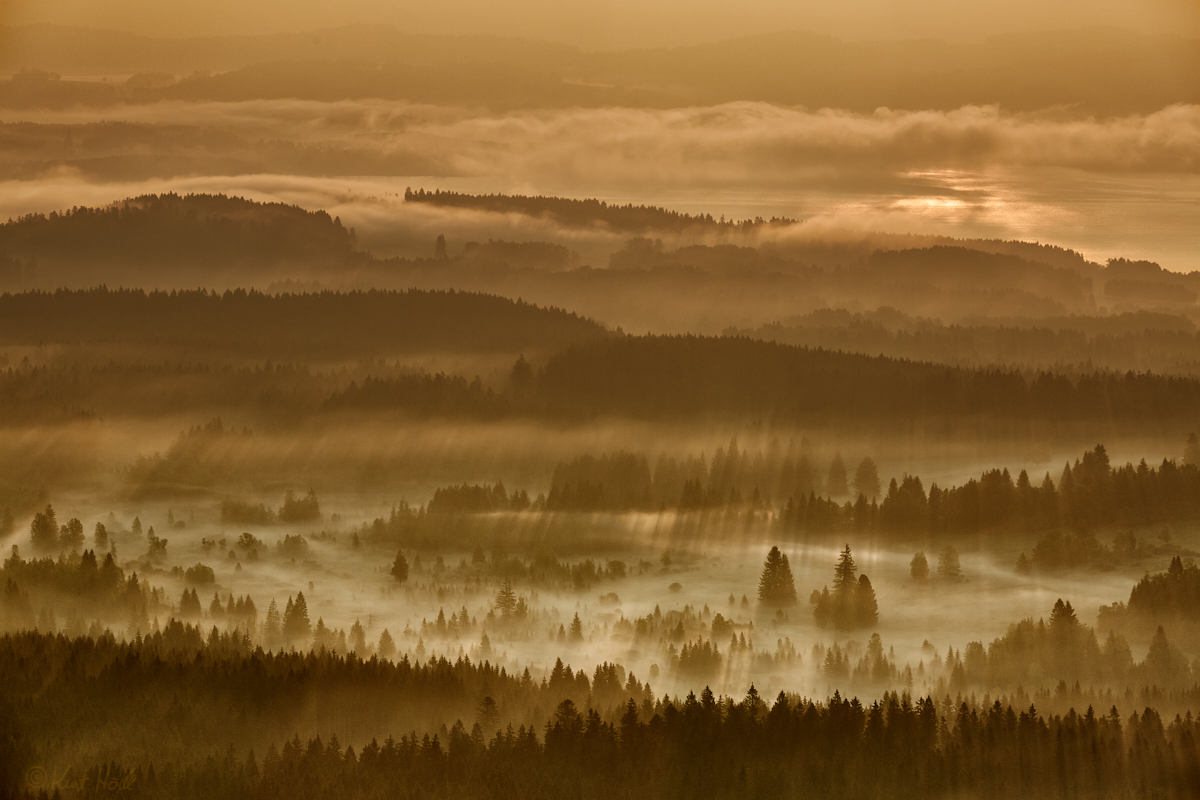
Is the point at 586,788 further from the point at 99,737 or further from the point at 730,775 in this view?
the point at 99,737

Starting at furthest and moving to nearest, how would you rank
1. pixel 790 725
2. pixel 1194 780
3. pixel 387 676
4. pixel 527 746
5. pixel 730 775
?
1. pixel 387 676
2. pixel 790 725
3. pixel 527 746
4. pixel 730 775
5. pixel 1194 780

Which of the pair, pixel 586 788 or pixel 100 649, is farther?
pixel 100 649

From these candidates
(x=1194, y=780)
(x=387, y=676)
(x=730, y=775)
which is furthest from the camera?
(x=387, y=676)

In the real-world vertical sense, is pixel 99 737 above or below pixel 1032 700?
above

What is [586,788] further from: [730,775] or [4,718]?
[4,718]

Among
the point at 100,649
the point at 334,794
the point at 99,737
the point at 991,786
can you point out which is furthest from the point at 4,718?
the point at 991,786

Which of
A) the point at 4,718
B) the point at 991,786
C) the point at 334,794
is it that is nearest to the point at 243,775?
the point at 334,794
